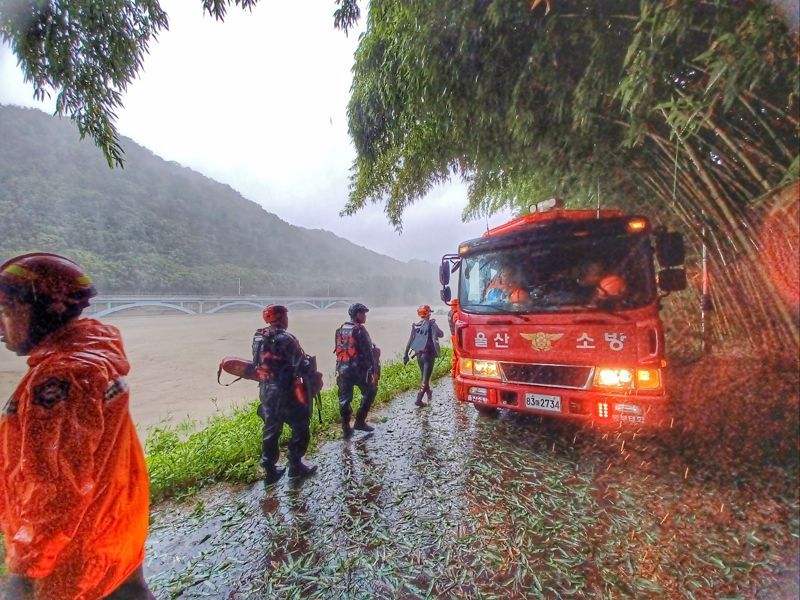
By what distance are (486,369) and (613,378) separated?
4.19 ft

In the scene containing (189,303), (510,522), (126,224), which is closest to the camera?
(510,522)

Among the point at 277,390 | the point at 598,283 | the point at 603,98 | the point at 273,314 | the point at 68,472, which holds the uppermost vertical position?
the point at 603,98

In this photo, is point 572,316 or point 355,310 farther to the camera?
point 355,310

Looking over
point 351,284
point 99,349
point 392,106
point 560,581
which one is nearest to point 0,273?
point 99,349

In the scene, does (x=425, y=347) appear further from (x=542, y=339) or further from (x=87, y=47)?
(x=87, y=47)

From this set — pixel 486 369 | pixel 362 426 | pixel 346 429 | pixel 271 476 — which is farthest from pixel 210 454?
pixel 486 369

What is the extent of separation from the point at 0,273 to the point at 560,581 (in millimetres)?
3037

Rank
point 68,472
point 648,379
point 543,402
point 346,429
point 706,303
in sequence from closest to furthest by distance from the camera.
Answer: point 68,472
point 648,379
point 543,402
point 346,429
point 706,303

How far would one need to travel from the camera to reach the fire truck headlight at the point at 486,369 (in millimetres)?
3836

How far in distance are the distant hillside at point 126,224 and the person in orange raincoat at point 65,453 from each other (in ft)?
70.8

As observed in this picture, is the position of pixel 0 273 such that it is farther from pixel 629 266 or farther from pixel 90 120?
pixel 629 266

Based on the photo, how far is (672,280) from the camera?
3340mm

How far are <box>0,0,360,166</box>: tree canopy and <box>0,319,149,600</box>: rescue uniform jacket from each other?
296cm

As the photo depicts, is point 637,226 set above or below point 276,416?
above
